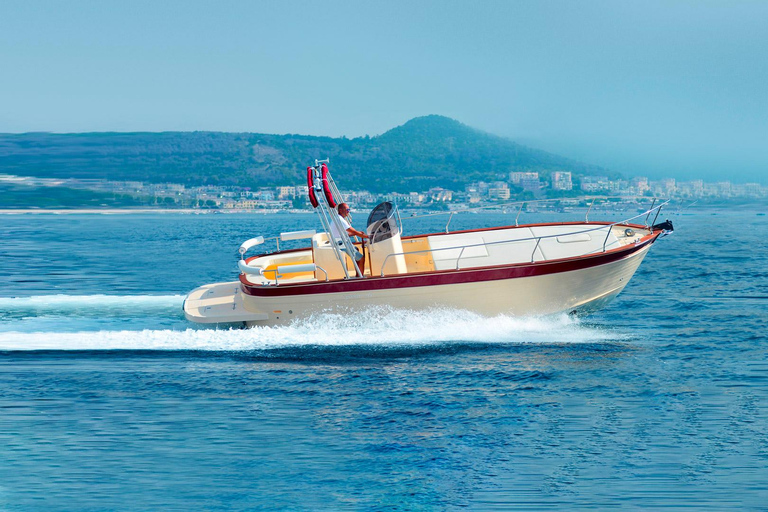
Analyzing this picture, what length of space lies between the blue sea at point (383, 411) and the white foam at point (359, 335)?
0.11 ft

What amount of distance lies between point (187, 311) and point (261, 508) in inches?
280

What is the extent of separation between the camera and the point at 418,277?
12500mm

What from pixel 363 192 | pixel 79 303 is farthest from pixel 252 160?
pixel 79 303

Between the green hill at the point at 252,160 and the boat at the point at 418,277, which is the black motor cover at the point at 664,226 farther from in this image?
the green hill at the point at 252,160

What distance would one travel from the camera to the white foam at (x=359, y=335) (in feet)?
42.0

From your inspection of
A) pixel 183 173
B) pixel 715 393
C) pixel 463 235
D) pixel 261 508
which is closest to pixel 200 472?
pixel 261 508

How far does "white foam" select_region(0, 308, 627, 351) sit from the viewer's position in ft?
42.0

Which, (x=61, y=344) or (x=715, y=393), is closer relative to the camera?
(x=715, y=393)

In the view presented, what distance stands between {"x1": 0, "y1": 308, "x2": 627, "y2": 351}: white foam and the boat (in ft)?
0.61

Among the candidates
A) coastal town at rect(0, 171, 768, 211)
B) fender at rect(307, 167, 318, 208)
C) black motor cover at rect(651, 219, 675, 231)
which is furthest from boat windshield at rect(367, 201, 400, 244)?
coastal town at rect(0, 171, 768, 211)

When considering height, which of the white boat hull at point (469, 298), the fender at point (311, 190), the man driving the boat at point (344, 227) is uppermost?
the fender at point (311, 190)

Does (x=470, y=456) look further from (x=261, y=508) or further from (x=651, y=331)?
(x=651, y=331)

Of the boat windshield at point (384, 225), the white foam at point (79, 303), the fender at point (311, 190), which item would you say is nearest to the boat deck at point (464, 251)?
the boat windshield at point (384, 225)

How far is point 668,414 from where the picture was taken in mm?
9320
